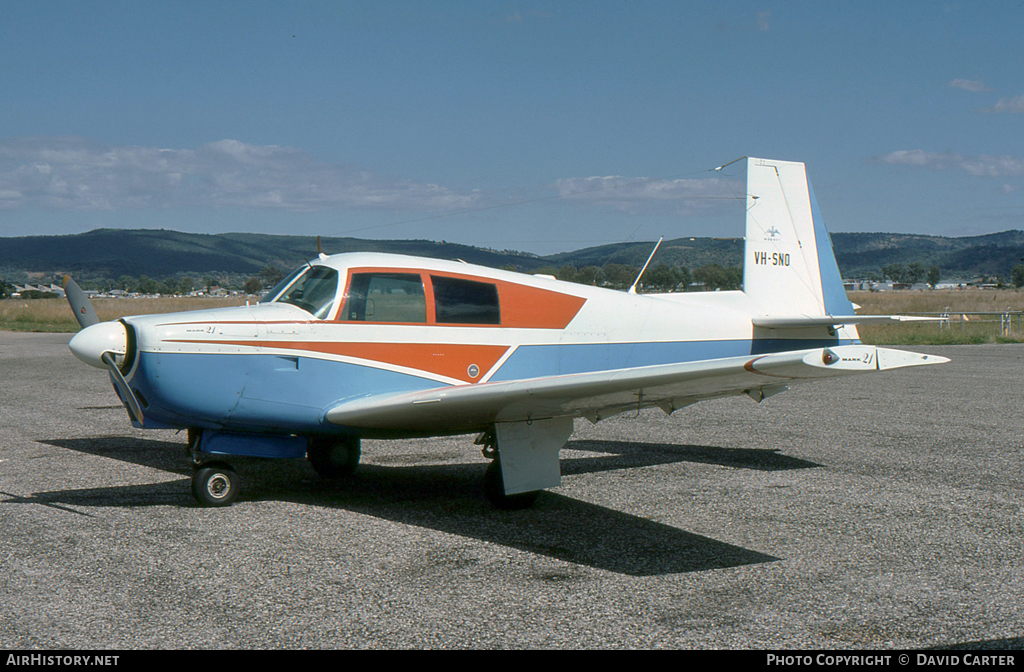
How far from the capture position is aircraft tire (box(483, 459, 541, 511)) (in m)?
6.19

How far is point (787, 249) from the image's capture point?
8391 mm

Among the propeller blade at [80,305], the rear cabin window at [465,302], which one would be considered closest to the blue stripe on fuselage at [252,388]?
the rear cabin window at [465,302]

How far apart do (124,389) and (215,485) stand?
1011mm

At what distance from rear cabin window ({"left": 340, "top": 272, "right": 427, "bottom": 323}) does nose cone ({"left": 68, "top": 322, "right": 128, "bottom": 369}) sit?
5.15 feet

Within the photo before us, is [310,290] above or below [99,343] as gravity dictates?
above

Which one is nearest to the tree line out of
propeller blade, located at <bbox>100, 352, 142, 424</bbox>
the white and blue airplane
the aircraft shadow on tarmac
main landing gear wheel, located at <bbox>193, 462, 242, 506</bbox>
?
the white and blue airplane

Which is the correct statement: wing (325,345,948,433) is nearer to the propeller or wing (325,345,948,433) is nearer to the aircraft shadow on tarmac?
the aircraft shadow on tarmac

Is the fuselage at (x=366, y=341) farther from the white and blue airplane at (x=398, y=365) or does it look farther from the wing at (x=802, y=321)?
the wing at (x=802, y=321)

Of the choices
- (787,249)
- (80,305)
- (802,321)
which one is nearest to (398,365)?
(80,305)

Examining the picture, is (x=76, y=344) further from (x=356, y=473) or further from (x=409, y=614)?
(x=409, y=614)

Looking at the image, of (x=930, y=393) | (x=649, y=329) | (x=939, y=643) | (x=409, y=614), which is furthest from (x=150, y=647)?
(x=930, y=393)

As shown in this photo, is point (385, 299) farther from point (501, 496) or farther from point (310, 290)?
point (501, 496)

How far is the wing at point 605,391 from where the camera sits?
3.99 m

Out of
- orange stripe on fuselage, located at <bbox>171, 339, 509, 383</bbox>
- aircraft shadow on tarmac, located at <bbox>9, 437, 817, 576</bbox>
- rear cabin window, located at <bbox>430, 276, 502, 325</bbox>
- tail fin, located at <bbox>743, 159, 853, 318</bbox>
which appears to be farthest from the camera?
tail fin, located at <bbox>743, 159, 853, 318</bbox>
